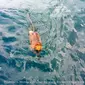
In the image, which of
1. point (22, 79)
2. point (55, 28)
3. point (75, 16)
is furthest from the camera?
point (75, 16)

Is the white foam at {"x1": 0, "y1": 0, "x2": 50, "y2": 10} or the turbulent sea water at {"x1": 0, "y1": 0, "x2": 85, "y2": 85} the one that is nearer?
the turbulent sea water at {"x1": 0, "y1": 0, "x2": 85, "y2": 85}

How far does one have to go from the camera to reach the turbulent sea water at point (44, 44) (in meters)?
12.9

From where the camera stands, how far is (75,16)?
57.0 ft

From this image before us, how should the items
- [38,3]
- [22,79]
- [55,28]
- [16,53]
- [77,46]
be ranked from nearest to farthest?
[22,79] → [16,53] → [77,46] → [55,28] → [38,3]

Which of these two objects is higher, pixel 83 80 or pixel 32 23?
pixel 32 23

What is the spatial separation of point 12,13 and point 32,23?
1.64 m

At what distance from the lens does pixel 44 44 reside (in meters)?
14.4

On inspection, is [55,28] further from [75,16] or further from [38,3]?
[38,3]

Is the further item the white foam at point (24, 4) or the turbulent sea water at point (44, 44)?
the white foam at point (24, 4)

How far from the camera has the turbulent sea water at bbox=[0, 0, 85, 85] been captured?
12875mm

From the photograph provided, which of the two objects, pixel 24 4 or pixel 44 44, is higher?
pixel 24 4

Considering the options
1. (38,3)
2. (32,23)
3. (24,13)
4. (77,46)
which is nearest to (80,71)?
(77,46)

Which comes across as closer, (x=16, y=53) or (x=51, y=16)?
(x=16, y=53)

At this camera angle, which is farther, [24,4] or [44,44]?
[24,4]
